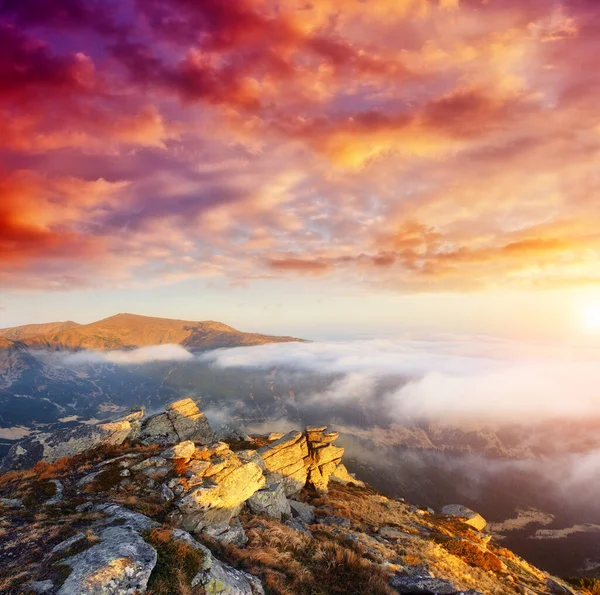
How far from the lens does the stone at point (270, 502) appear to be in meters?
31.0

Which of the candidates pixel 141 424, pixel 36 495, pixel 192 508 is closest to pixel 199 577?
pixel 192 508

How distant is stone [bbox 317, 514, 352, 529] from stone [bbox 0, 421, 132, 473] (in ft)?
85.8

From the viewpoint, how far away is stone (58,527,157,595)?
491 inches

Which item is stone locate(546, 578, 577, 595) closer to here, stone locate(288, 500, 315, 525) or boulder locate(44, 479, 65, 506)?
stone locate(288, 500, 315, 525)

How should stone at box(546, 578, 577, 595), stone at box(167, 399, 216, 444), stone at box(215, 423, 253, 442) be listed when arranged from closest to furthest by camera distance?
stone at box(546, 578, 577, 595)
stone at box(167, 399, 216, 444)
stone at box(215, 423, 253, 442)

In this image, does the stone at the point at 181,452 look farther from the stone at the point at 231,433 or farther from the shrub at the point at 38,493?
the stone at the point at 231,433

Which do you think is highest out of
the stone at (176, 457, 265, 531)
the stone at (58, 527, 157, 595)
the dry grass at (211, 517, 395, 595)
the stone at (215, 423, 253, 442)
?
the stone at (58, 527, 157, 595)

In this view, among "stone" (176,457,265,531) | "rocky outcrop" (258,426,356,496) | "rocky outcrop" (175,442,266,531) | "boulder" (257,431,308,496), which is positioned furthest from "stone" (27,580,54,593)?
"boulder" (257,431,308,496)

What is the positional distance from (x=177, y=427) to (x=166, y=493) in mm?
25492

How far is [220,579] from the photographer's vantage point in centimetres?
1512

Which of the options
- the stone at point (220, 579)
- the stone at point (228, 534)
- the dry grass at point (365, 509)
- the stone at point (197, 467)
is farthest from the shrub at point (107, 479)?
the dry grass at point (365, 509)

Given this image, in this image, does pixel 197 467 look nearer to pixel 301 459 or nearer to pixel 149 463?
pixel 149 463

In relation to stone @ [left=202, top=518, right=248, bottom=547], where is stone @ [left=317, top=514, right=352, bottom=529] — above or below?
below

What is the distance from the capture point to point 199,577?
48.8ft
